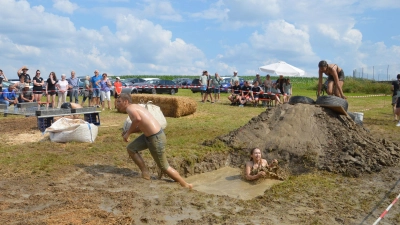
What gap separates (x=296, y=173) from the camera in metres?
9.03

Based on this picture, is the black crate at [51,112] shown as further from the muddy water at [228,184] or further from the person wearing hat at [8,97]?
the person wearing hat at [8,97]

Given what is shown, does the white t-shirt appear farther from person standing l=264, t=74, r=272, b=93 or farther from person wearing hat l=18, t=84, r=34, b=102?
person standing l=264, t=74, r=272, b=93

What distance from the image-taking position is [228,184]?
844cm

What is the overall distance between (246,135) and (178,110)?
24.0 ft

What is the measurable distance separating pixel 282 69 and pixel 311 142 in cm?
1505

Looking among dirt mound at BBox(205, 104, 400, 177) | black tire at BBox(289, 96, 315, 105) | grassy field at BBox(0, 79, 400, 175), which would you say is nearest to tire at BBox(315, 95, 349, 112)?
dirt mound at BBox(205, 104, 400, 177)

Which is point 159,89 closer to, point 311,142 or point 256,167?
point 311,142

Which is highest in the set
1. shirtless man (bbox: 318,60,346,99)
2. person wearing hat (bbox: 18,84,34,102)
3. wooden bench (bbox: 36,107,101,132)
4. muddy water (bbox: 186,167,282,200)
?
shirtless man (bbox: 318,60,346,99)

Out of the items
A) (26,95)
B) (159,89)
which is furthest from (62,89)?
(159,89)

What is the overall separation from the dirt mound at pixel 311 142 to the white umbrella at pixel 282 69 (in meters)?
13.3

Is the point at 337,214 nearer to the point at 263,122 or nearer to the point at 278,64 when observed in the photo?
the point at 263,122

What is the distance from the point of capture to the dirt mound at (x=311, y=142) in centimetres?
880

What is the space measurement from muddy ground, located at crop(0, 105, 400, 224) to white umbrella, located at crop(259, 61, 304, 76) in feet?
44.1

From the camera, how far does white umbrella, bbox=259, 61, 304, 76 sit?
23928 mm
